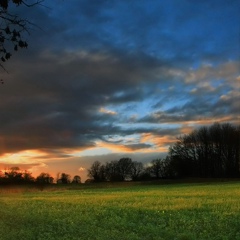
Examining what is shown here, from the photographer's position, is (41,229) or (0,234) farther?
(41,229)

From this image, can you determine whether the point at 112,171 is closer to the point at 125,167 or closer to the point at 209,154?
the point at 125,167

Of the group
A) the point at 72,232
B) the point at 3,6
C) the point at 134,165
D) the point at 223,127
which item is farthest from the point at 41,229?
the point at 223,127

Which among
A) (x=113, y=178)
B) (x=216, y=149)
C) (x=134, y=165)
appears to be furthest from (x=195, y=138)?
(x=113, y=178)

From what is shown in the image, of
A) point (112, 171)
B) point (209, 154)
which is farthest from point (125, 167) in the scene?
point (209, 154)

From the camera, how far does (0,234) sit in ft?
55.6

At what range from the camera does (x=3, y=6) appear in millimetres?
9219

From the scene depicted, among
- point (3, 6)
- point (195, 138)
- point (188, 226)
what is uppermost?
point (195, 138)

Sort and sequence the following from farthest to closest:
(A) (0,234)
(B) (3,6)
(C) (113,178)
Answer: (C) (113,178)
(A) (0,234)
(B) (3,6)

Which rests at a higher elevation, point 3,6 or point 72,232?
point 3,6

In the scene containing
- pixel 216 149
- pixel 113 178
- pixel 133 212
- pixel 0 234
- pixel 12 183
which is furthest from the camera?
pixel 216 149

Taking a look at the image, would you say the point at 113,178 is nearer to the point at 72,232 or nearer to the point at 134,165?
the point at 134,165

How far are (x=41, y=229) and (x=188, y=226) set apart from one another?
687cm

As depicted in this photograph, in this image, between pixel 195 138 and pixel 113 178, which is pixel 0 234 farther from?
pixel 195 138

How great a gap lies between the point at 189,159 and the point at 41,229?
11175 centimetres
